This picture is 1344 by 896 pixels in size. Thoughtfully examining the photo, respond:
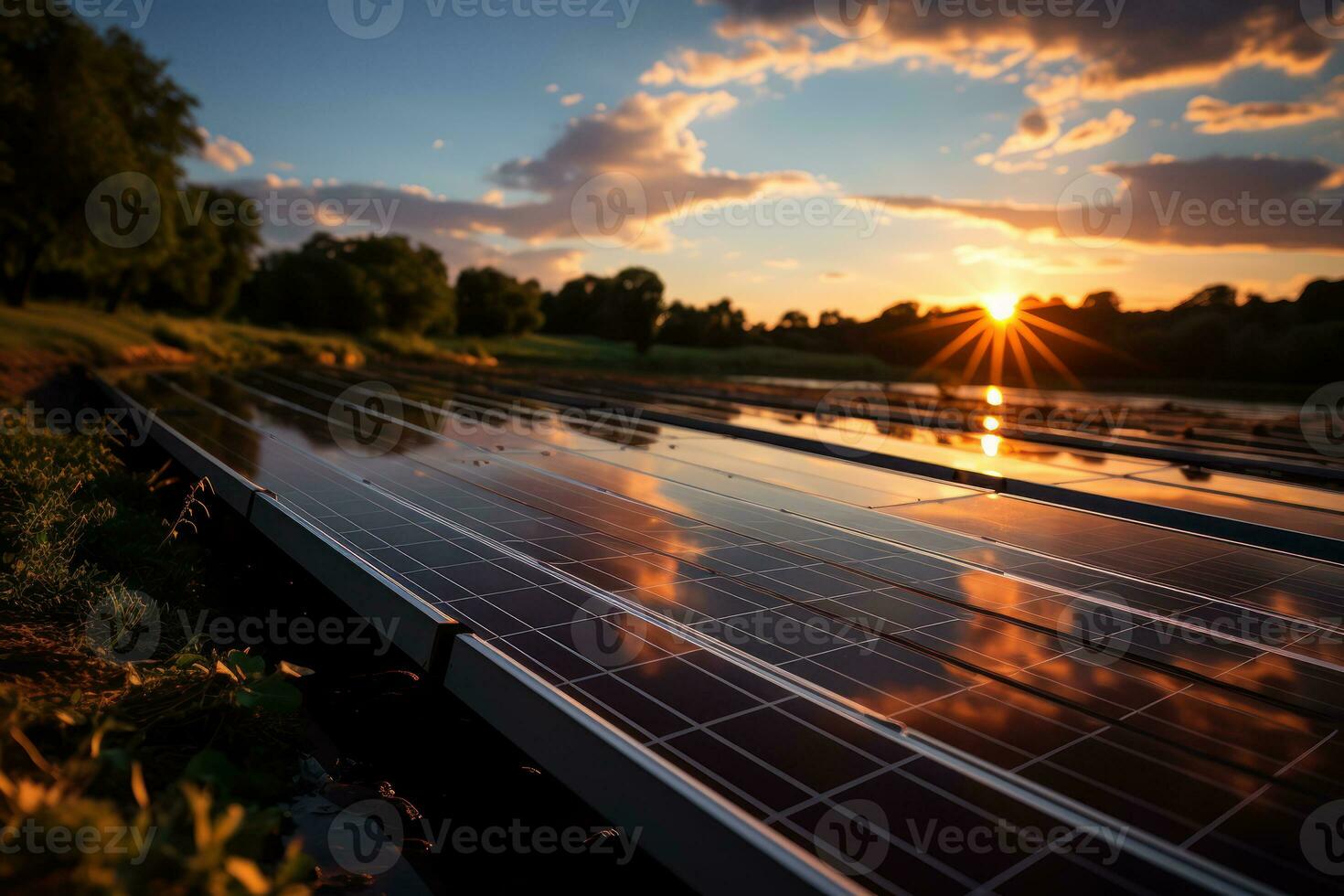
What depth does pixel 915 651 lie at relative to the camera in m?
3.86

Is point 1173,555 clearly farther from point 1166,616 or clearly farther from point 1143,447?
point 1143,447

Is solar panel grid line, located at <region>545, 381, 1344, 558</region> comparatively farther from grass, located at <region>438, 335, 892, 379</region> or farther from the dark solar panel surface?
grass, located at <region>438, 335, 892, 379</region>

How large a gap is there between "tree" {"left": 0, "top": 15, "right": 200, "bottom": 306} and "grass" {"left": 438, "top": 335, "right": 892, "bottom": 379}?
67.5 ft

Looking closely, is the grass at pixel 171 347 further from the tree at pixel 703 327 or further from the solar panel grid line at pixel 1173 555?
the tree at pixel 703 327

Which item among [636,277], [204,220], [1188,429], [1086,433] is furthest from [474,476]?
[636,277]

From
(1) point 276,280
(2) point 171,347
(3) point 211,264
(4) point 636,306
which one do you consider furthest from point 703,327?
(2) point 171,347

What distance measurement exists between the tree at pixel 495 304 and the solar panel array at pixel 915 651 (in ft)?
246

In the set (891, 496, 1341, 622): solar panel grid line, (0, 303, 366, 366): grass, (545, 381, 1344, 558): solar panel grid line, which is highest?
(545, 381, 1344, 558): solar panel grid line

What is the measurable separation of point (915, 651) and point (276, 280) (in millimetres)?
69754

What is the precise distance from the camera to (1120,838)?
2.43m

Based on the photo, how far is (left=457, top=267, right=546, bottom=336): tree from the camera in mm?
81375

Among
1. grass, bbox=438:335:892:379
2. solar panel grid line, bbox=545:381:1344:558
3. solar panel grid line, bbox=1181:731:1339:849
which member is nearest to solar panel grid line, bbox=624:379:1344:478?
solar panel grid line, bbox=545:381:1344:558

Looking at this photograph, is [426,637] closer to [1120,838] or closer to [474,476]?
[1120,838]

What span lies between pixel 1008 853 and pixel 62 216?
31.6 meters
